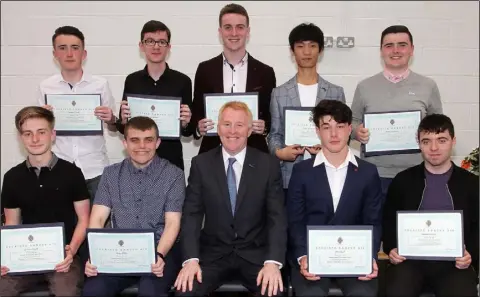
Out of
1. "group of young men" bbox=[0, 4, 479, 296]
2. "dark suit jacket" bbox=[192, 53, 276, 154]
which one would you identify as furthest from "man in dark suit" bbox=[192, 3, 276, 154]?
→ "group of young men" bbox=[0, 4, 479, 296]

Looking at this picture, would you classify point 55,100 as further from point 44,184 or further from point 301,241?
point 301,241

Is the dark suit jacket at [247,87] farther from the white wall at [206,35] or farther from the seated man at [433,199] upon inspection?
the white wall at [206,35]

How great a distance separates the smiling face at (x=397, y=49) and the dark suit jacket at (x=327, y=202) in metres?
1.07

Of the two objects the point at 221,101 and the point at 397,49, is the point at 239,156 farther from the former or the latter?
the point at 397,49

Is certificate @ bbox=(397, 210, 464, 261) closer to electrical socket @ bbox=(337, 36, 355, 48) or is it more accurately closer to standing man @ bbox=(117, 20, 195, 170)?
standing man @ bbox=(117, 20, 195, 170)

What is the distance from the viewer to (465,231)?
12.5 feet

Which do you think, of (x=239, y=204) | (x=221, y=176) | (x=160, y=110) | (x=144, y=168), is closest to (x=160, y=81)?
(x=160, y=110)

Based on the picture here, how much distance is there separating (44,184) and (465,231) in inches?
120

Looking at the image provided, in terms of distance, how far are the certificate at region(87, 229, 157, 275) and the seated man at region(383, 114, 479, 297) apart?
1.62 metres

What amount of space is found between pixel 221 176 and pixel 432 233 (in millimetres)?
1473

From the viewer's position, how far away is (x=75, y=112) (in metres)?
4.41

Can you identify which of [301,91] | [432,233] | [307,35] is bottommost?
[432,233]

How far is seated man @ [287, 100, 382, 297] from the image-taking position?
3.74 meters

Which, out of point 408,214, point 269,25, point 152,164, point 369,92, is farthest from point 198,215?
point 269,25
